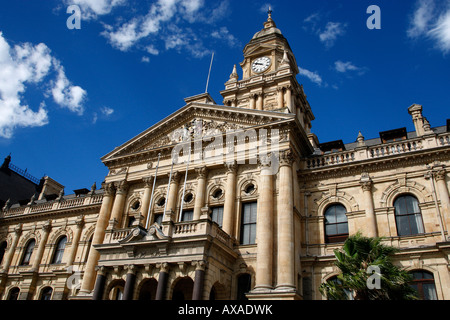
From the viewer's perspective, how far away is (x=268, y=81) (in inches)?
1411

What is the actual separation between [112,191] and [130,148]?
12.1ft

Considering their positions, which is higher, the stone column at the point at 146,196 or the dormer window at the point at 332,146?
the dormer window at the point at 332,146

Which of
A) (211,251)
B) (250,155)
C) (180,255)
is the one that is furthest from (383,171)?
(180,255)

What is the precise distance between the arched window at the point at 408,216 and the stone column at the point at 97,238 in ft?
62.1

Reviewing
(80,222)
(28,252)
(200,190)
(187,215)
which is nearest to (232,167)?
(200,190)

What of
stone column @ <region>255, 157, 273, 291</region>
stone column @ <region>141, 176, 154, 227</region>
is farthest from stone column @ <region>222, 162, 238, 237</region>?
stone column @ <region>141, 176, 154, 227</region>

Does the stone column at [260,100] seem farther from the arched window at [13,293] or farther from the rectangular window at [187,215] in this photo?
the arched window at [13,293]

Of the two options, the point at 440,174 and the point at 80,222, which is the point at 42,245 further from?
→ the point at 440,174

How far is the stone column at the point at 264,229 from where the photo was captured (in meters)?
20.6

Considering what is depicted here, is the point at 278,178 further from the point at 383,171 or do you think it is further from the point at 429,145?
the point at 429,145

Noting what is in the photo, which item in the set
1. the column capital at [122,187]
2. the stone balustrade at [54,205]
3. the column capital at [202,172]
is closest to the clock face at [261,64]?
the column capital at [202,172]

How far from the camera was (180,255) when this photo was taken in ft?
66.4
